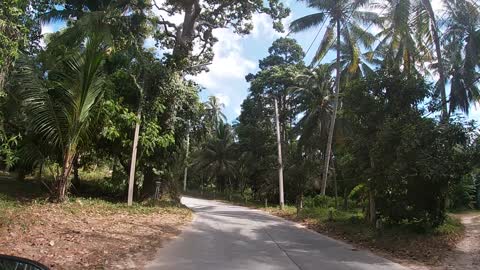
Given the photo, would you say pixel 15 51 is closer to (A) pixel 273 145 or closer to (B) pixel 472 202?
(B) pixel 472 202

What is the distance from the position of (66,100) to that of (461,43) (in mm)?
17555

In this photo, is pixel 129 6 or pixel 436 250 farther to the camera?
pixel 129 6

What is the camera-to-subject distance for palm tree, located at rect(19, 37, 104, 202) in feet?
44.8

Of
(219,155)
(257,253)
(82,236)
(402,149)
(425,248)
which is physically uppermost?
(219,155)

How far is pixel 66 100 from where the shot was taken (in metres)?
14.0

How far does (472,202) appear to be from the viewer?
99.7ft

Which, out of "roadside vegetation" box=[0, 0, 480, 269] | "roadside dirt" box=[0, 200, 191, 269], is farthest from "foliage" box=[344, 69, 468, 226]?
"roadside dirt" box=[0, 200, 191, 269]

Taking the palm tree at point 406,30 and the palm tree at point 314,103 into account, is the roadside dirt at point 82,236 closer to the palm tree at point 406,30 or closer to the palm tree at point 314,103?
the palm tree at point 406,30

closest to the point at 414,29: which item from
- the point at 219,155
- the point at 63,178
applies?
the point at 63,178

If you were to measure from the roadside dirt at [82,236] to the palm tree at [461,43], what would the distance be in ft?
40.6

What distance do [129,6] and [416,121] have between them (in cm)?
1554

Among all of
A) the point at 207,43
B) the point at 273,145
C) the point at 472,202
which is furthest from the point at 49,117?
the point at 273,145

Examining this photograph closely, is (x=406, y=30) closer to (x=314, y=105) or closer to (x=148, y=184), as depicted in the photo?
(x=148, y=184)

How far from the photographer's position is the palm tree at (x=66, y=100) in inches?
537
